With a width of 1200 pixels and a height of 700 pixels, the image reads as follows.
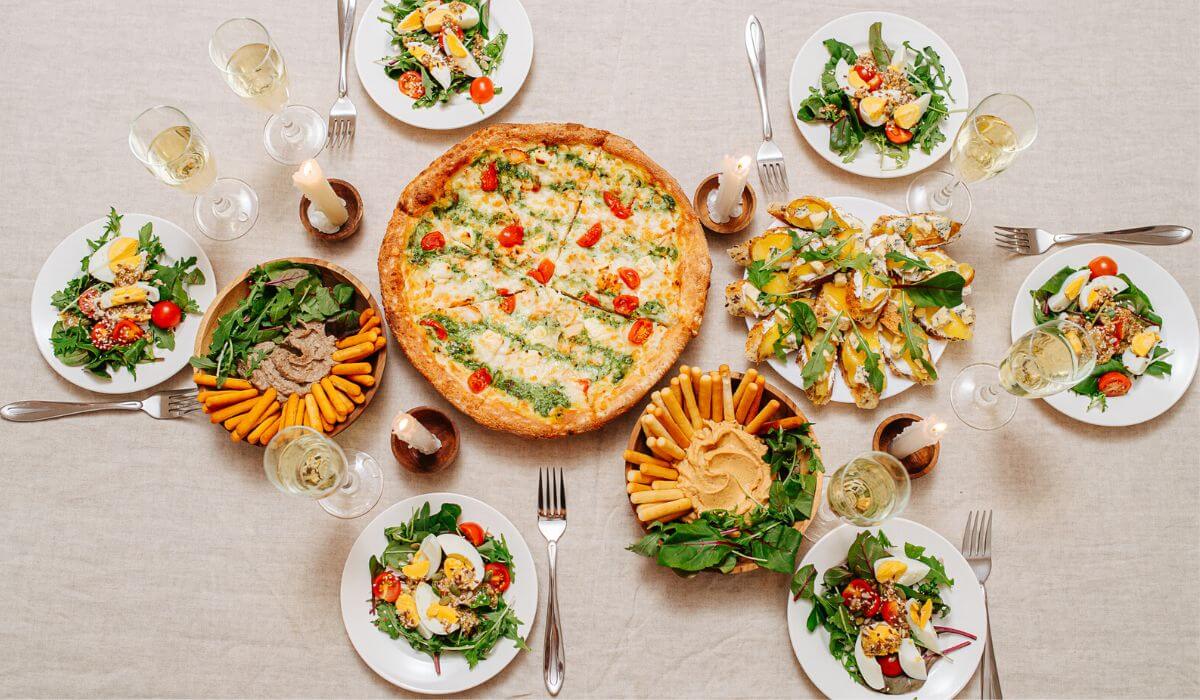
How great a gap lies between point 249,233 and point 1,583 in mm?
1954

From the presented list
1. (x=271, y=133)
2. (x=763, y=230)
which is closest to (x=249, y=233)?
(x=271, y=133)

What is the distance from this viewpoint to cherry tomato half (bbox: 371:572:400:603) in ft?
10.8

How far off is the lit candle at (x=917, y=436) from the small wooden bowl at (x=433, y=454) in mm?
1991

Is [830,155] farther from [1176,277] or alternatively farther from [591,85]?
[1176,277]

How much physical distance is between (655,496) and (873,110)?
209 cm

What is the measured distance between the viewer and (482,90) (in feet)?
12.4

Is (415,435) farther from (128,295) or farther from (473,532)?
(128,295)

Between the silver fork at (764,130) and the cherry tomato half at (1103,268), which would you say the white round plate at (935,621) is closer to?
the cherry tomato half at (1103,268)

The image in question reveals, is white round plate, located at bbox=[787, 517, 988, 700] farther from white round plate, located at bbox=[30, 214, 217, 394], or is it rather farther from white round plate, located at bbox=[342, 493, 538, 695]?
white round plate, located at bbox=[30, 214, 217, 394]

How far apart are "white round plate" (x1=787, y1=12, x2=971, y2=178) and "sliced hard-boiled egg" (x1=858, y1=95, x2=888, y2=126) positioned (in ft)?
0.41

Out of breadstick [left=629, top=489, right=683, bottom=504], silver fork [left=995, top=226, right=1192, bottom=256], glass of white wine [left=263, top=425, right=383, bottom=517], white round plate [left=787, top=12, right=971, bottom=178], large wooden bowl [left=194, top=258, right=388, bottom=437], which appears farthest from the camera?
white round plate [left=787, top=12, right=971, bottom=178]

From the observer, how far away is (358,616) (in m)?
3.34

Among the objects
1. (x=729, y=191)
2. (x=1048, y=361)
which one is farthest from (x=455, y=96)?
(x=1048, y=361)

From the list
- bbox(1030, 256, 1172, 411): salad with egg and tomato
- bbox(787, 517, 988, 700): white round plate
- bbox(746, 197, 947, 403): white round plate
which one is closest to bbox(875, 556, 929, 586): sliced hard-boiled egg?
bbox(787, 517, 988, 700): white round plate
